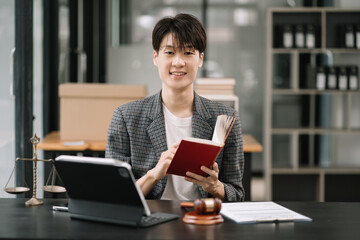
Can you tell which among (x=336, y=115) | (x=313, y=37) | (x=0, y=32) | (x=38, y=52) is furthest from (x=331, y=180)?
(x=0, y=32)

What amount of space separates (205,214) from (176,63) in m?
0.72

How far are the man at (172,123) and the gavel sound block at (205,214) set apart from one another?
0.44 meters

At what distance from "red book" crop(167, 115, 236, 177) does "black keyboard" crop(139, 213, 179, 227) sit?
7.6 inches

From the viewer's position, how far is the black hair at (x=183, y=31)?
2096 millimetres

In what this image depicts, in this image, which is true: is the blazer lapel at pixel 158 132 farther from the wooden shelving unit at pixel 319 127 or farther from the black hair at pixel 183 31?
the wooden shelving unit at pixel 319 127


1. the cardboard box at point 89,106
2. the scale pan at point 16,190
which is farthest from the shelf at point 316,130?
the scale pan at point 16,190

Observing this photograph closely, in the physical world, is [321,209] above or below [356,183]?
above

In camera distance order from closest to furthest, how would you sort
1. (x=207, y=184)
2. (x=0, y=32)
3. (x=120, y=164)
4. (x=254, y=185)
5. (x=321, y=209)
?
(x=120, y=164) < (x=321, y=209) < (x=207, y=184) < (x=0, y=32) < (x=254, y=185)

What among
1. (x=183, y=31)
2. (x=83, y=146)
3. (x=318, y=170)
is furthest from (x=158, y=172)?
(x=318, y=170)

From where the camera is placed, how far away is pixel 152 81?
604cm

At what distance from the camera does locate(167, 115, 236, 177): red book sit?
1.67 metres

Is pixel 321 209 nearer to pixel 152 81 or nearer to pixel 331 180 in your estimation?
pixel 331 180

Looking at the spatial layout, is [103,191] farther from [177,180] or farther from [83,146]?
[83,146]

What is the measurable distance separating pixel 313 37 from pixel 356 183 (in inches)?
56.6
